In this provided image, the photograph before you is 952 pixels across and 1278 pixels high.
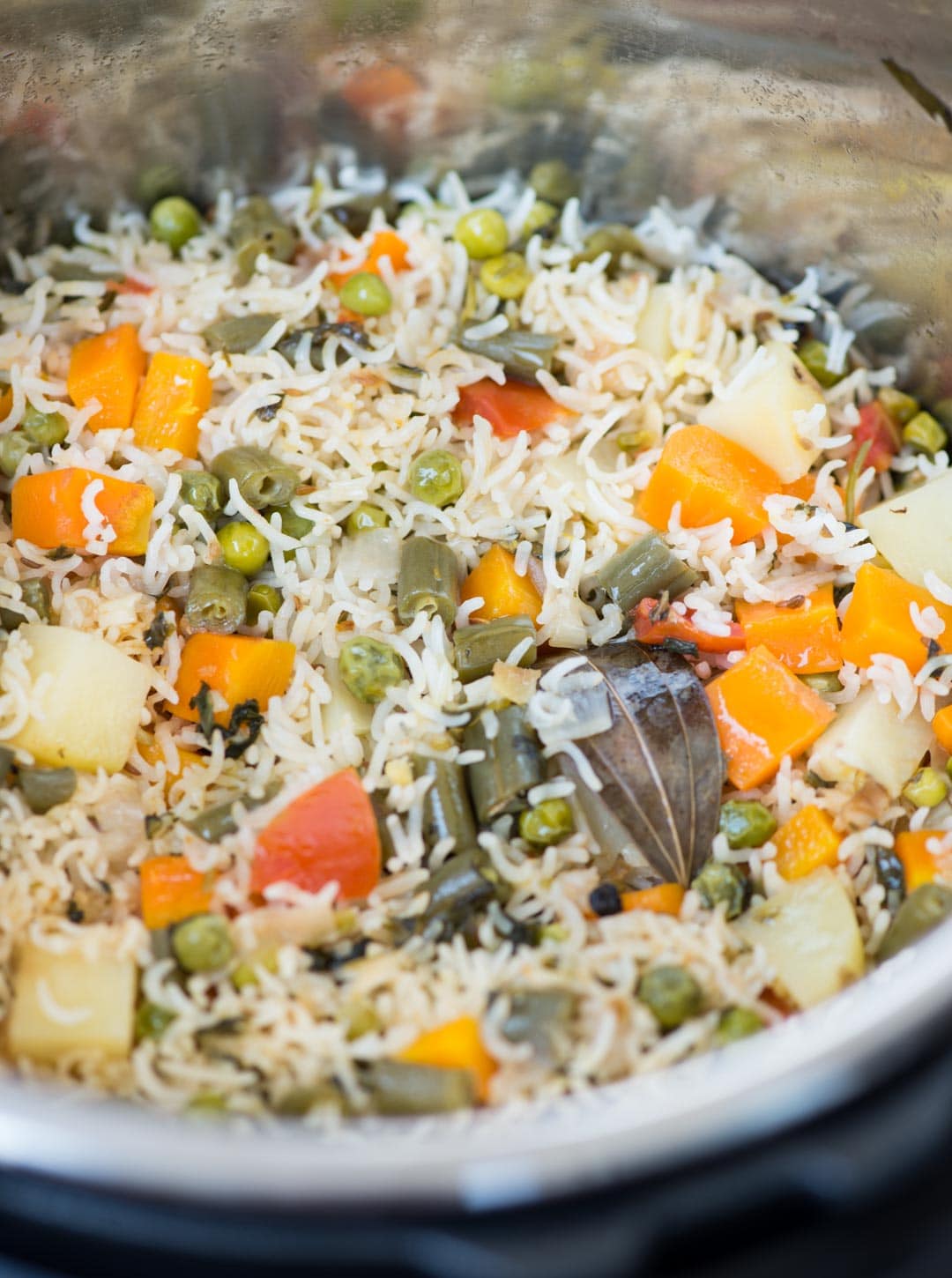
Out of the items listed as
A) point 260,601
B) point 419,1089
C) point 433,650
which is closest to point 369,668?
point 433,650

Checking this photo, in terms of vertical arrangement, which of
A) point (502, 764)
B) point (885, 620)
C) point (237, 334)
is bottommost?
point (502, 764)

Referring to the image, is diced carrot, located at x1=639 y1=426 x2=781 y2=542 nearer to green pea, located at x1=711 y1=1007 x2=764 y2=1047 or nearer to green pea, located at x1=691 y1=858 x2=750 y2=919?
green pea, located at x1=691 y1=858 x2=750 y2=919

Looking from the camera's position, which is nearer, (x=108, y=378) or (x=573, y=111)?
(x=108, y=378)

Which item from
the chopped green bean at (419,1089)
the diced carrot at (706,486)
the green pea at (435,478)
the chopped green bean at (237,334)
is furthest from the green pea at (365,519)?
the chopped green bean at (419,1089)

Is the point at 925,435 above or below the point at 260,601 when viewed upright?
above

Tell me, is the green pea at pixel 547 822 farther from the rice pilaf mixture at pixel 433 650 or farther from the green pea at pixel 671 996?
the green pea at pixel 671 996

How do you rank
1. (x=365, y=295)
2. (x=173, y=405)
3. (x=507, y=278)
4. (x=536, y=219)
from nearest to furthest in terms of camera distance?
(x=173, y=405) < (x=365, y=295) < (x=507, y=278) < (x=536, y=219)

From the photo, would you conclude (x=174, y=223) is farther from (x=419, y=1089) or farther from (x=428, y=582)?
(x=419, y=1089)

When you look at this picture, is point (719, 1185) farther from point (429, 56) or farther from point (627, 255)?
point (429, 56)

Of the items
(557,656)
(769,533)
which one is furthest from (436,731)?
(769,533)
